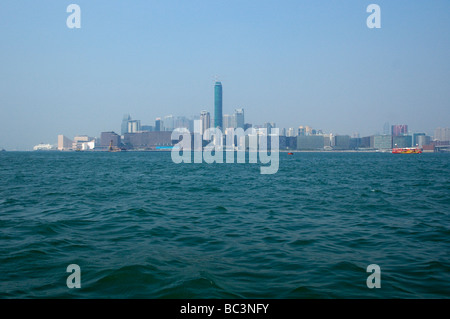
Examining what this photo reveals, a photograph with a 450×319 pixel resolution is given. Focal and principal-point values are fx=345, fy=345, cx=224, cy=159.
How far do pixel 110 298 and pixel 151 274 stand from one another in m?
1.13

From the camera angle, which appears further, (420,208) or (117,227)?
(420,208)

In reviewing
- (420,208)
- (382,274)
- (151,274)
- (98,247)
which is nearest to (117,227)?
(98,247)

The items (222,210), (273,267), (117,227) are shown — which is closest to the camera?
(273,267)

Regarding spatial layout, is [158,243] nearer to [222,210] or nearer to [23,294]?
[23,294]

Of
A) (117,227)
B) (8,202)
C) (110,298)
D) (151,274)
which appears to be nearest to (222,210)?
(117,227)

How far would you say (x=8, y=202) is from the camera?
1606cm

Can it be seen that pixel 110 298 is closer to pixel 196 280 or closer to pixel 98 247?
pixel 196 280

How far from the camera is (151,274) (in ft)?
22.2

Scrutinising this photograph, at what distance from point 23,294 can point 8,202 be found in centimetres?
1232

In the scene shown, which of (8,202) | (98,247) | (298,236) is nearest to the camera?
(98,247)

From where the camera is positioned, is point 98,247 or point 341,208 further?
point 341,208

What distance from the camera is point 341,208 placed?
47.9 feet

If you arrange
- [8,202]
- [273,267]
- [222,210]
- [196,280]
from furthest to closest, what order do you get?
1. [8,202]
2. [222,210]
3. [273,267]
4. [196,280]

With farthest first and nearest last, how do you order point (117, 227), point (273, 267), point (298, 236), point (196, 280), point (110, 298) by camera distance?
point (117, 227)
point (298, 236)
point (273, 267)
point (196, 280)
point (110, 298)
